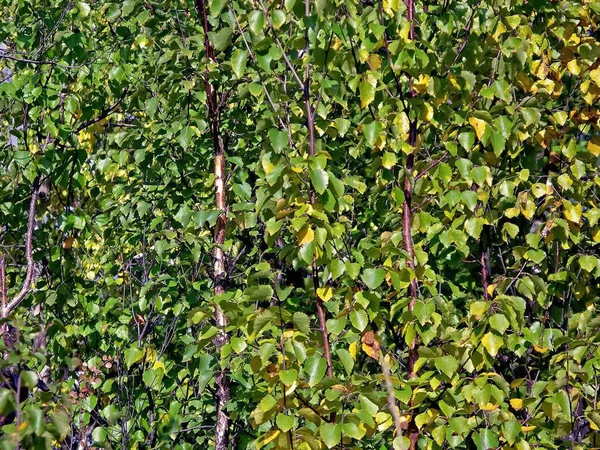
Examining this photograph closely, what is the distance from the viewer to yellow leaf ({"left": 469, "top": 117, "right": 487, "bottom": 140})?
3230mm

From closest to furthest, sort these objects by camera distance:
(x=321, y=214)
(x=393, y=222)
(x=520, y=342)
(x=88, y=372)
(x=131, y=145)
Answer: (x=321, y=214), (x=520, y=342), (x=393, y=222), (x=131, y=145), (x=88, y=372)

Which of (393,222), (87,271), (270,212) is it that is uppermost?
(270,212)

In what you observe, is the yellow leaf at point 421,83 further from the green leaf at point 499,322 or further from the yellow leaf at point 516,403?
the yellow leaf at point 516,403

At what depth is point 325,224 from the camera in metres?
2.76

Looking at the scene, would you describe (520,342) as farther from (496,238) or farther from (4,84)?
(4,84)

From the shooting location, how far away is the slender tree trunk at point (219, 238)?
3.79 m

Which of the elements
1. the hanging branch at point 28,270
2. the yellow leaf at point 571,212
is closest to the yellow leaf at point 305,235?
the hanging branch at point 28,270

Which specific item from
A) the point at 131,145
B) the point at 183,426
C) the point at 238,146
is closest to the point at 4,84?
the point at 131,145

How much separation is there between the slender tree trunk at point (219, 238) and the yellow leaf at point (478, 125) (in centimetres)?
121

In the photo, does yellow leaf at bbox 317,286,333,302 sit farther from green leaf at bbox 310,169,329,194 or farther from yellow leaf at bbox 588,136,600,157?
yellow leaf at bbox 588,136,600,157

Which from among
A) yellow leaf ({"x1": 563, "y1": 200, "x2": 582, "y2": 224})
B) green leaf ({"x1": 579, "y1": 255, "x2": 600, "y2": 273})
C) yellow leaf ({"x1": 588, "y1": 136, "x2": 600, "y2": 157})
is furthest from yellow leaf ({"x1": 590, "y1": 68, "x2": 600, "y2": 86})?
green leaf ({"x1": 579, "y1": 255, "x2": 600, "y2": 273})

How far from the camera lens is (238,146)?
457 centimetres

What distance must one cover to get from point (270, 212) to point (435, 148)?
1325mm

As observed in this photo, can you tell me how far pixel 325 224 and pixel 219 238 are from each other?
122cm
